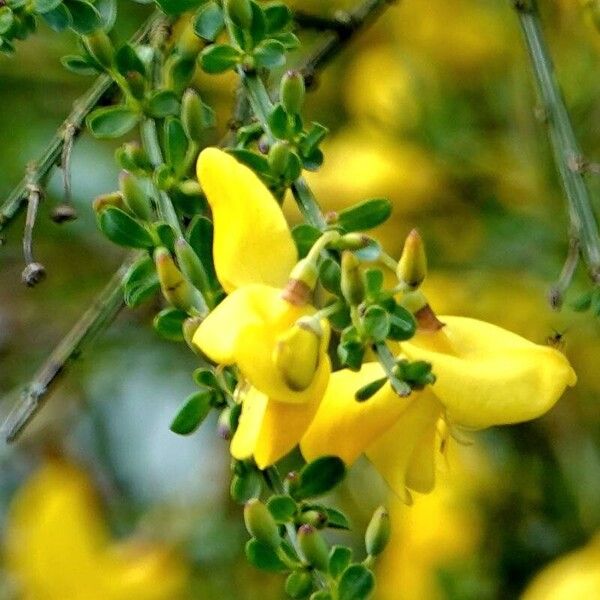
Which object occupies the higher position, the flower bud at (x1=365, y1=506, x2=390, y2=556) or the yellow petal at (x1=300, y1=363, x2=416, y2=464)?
the yellow petal at (x1=300, y1=363, x2=416, y2=464)

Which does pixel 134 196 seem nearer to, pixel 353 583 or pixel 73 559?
pixel 353 583

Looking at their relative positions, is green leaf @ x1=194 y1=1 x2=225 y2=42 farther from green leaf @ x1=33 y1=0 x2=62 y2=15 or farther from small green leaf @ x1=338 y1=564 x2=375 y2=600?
small green leaf @ x1=338 y1=564 x2=375 y2=600

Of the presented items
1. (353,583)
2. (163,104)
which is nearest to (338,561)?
(353,583)

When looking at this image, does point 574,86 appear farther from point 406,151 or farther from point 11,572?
point 11,572

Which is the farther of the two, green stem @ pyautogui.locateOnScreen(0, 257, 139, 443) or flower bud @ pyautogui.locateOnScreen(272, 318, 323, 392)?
green stem @ pyautogui.locateOnScreen(0, 257, 139, 443)

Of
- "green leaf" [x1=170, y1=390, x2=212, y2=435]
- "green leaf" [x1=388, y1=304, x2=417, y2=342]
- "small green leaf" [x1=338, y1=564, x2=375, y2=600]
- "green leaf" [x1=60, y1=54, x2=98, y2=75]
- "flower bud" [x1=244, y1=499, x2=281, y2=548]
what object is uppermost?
"green leaf" [x1=60, y1=54, x2=98, y2=75]

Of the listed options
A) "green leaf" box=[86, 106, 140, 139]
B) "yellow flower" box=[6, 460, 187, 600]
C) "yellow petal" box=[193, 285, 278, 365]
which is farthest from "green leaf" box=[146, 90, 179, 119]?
"yellow flower" box=[6, 460, 187, 600]
